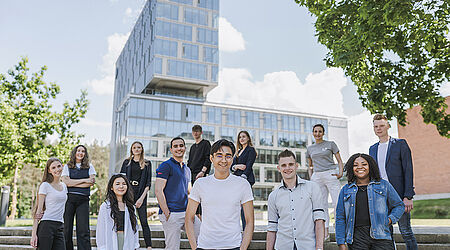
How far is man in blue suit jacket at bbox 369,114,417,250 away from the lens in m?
4.87

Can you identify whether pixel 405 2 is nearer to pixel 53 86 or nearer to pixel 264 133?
pixel 53 86

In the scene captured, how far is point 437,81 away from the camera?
9766mm

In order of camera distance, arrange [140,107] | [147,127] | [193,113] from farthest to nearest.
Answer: [193,113], [147,127], [140,107]

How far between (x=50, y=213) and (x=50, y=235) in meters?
0.32

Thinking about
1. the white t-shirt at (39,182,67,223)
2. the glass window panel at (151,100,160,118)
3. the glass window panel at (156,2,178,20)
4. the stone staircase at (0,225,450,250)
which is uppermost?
the glass window panel at (156,2,178,20)

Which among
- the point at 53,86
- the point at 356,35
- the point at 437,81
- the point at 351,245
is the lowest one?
the point at 351,245

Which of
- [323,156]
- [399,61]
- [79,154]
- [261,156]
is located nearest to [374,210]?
[323,156]

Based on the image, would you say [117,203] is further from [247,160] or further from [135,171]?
[247,160]

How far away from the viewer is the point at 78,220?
6043 mm

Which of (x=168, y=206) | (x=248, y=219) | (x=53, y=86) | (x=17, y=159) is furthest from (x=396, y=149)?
(x=53, y=86)

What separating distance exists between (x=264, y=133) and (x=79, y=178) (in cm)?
5434

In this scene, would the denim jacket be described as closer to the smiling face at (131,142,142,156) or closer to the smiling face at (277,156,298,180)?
the smiling face at (277,156,298,180)

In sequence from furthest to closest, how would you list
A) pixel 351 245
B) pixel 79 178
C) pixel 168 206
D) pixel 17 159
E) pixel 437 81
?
pixel 17 159 → pixel 437 81 → pixel 79 178 → pixel 168 206 → pixel 351 245

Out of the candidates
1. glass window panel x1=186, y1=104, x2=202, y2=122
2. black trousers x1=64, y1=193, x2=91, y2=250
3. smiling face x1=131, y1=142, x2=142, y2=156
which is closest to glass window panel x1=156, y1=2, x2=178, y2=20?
glass window panel x1=186, y1=104, x2=202, y2=122
